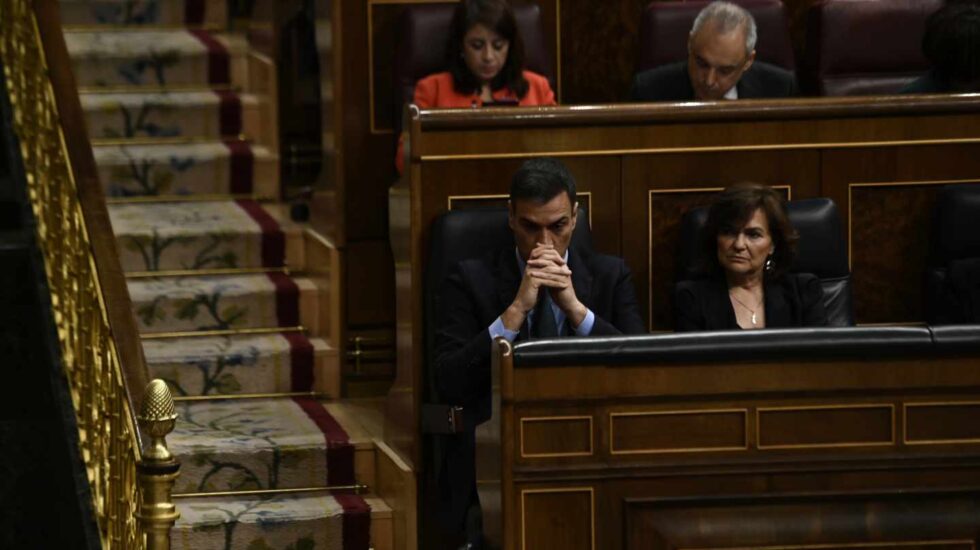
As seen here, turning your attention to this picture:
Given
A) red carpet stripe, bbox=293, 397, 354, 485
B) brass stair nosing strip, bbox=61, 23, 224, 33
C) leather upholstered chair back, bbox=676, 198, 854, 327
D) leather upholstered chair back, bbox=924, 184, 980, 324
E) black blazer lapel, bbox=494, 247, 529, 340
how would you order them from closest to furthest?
black blazer lapel, bbox=494, 247, 529, 340 → leather upholstered chair back, bbox=676, 198, 854, 327 → leather upholstered chair back, bbox=924, 184, 980, 324 → red carpet stripe, bbox=293, 397, 354, 485 → brass stair nosing strip, bbox=61, 23, 224, 33

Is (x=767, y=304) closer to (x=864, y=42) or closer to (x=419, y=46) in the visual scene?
(x=419, y=46)

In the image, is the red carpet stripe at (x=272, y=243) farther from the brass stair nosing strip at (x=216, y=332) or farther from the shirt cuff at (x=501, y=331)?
the shirt cuff at (x=501, y=331)

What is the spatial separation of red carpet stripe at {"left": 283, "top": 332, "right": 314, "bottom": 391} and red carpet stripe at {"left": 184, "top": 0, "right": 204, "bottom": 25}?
1442 millimetres

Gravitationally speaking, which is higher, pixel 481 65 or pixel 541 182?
pixel 481 65

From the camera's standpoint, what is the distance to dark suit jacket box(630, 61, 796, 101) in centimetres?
429

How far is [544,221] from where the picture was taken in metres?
3.54

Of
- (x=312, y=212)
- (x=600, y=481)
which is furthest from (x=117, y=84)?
(x=600, y=481)

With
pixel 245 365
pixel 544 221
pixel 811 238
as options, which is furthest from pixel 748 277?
pixel 245 365

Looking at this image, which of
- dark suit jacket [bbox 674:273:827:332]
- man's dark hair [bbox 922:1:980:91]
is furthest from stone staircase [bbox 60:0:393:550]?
man's dark hair [bbox 922:1:980:91]

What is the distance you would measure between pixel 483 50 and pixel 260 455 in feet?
3.18

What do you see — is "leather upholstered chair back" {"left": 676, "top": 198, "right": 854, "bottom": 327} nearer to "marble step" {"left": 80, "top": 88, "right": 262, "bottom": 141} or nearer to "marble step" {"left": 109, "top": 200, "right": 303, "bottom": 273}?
"marble step" {"left": 109, "top": 200, "right": 303, "bottom": 273}

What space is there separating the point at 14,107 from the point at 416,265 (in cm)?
96

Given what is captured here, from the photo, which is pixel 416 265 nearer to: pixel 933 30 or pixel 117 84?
pixel 933 30

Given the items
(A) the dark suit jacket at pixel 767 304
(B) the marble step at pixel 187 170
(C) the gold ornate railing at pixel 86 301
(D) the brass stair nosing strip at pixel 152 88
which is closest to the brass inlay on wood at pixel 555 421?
(C) the gold ornate railing at pixel 86 301
